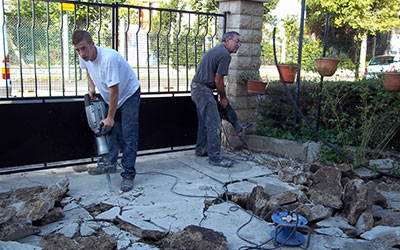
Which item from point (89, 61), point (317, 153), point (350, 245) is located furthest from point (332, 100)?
point (89, 61)

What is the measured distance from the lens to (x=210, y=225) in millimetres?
3691

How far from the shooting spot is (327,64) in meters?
5.69

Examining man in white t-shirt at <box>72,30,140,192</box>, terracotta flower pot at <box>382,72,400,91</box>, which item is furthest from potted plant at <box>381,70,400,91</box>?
man in white t-shirt at <box>72,30,140,192</box>

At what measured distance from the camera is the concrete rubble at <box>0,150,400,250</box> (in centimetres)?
330

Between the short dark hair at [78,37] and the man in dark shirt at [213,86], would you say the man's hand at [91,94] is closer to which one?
the short dark hair at [78,37]

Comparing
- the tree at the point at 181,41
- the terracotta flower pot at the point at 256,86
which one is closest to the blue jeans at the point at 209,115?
the tree at the point at 181,41

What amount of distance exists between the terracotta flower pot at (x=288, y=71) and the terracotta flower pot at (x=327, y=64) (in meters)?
0.40

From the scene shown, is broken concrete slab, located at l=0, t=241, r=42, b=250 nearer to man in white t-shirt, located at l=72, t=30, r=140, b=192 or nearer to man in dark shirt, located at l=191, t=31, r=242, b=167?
man in white t-shirt, located at l=72, t=30, r=140, b=192

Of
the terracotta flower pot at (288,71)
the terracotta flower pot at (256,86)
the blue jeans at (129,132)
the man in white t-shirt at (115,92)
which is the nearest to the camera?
the man in white t-shirt at (115,92)

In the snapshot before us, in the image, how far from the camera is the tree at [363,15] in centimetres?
2209

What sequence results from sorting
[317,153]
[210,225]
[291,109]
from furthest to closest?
[291,109] → [317,153] → [210,225]

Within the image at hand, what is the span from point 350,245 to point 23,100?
4.16 meters

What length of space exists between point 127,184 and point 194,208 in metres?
0.99

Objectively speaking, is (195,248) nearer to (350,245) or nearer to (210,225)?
(210,225)
